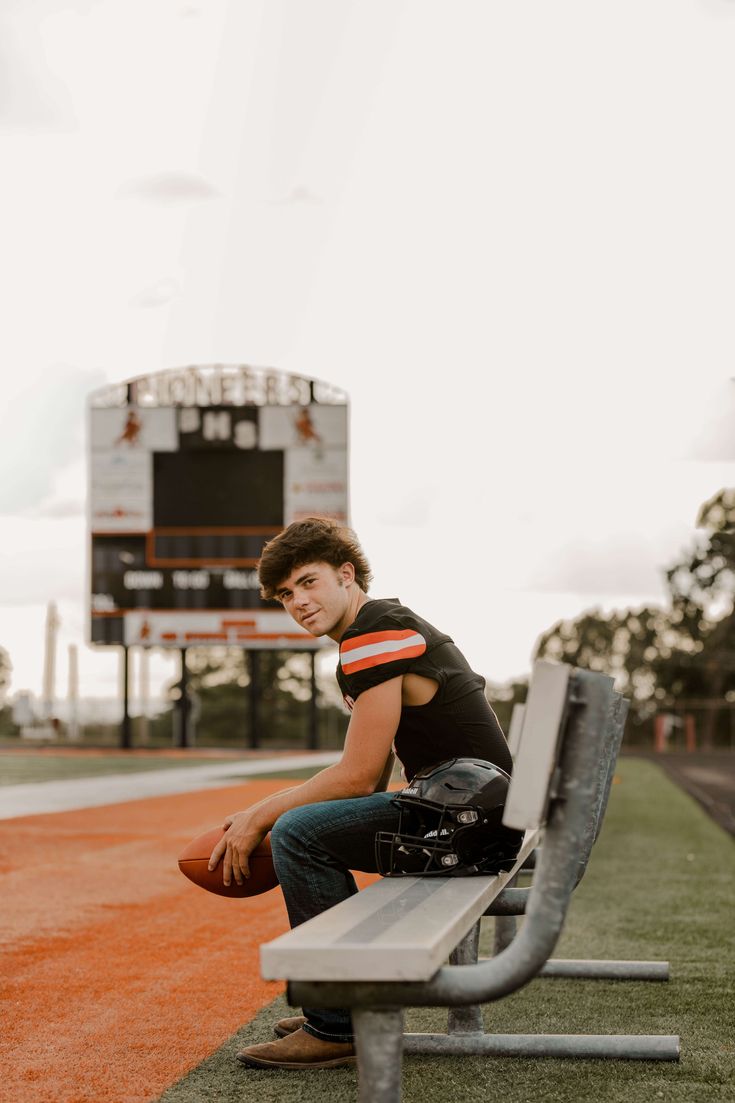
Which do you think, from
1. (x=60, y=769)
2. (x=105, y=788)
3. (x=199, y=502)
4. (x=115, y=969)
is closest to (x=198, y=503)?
(x=199, y=502)

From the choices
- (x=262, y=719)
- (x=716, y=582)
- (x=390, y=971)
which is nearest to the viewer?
(x=390, y=971)

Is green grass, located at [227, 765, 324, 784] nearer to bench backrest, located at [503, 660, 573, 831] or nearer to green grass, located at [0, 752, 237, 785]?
green grass, located at [0, 752, 237, 785]

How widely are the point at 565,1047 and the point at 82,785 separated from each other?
16.5 m

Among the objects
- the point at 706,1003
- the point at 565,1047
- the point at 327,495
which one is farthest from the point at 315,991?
the point at 327,495

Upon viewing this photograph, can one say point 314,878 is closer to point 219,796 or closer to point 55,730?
point 219,796

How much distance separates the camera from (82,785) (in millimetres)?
19781

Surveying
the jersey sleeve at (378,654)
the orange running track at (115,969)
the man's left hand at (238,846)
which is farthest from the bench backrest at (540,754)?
the orange running track at (115,969)

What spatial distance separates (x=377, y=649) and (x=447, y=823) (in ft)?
1.63

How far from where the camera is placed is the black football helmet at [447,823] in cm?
357

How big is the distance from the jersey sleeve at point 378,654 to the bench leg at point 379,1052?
3.55 feet

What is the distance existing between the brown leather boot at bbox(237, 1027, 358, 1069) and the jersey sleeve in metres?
1.04

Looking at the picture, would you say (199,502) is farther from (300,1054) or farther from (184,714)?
(300,1054)

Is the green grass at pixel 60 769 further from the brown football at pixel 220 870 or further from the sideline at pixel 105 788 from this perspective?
the brown football at pixel 220 870

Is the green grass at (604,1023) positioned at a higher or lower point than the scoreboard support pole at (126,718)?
Answer: higher
